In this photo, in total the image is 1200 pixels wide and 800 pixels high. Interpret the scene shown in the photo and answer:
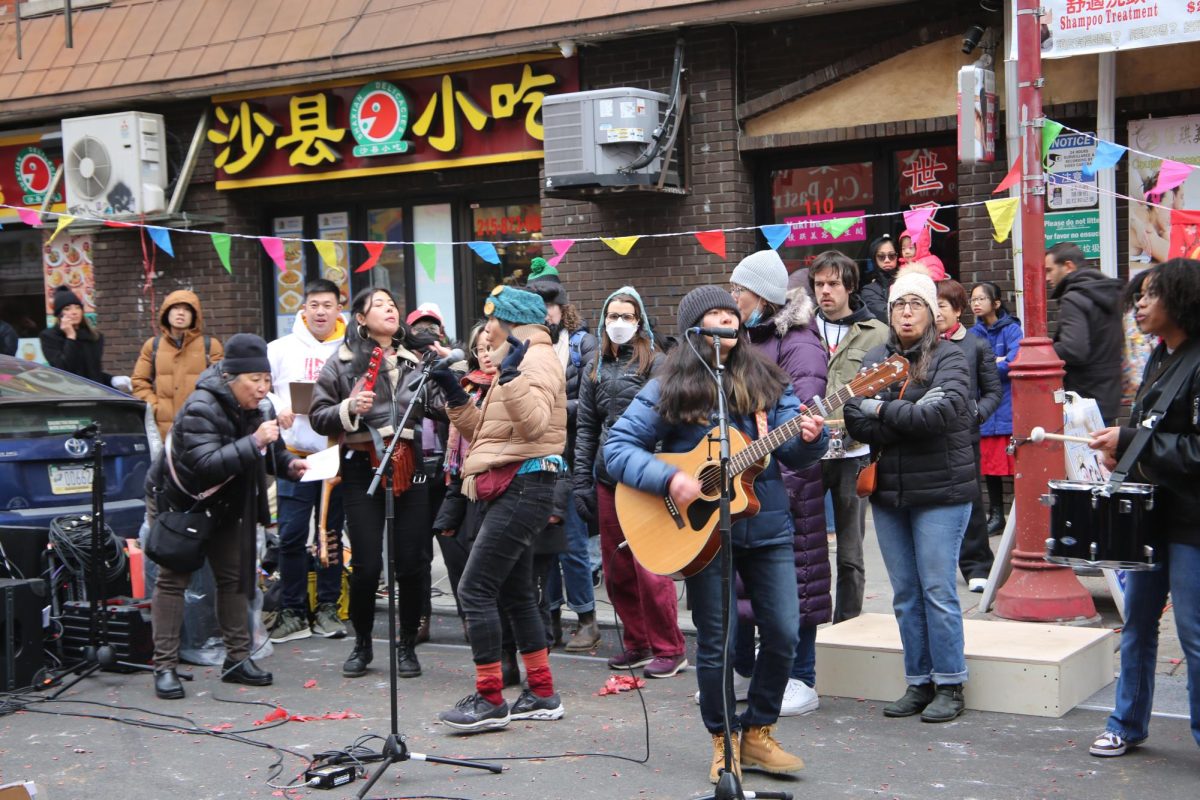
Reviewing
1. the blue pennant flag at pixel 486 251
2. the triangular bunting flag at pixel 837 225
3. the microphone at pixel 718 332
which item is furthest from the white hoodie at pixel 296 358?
the microphone at pixel 718 332

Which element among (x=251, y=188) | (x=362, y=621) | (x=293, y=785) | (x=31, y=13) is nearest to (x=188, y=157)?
(x=251, y=188)

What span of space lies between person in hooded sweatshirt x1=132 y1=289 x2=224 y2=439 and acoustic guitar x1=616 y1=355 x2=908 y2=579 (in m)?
5.50

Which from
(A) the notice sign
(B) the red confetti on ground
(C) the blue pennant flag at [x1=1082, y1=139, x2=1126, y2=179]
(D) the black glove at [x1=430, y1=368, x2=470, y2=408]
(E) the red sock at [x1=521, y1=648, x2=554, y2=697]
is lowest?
(B) the red confetti on ground

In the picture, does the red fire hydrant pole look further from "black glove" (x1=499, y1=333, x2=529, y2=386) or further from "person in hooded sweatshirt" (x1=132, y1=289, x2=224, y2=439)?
"person in hooded sweatshirt" (x1=132, y1=289, x2=224, y2=439)

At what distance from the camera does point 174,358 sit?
10094mm

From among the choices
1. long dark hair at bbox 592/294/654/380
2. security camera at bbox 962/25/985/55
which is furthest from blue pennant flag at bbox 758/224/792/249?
long dark hair at bbox 592/294/654/380

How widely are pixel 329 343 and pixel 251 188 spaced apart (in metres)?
5.38

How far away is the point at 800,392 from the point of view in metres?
6.52

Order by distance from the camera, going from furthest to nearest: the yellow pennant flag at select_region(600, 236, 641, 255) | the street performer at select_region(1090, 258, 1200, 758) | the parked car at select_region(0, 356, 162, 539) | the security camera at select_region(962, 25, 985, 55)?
the yellow pennant flag at select_region(600, 236, 641, 255), the security camera at select_region(962, 25, 985, 55), the parked car at select_region(0, 356, 162, 539), the street performer at select_region(1090, 258, 1200, 758)

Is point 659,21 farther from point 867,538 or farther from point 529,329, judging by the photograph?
point 529,329

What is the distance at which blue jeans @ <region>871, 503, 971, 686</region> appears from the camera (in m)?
6.13

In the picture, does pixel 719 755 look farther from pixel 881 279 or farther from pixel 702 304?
pixel 881 279

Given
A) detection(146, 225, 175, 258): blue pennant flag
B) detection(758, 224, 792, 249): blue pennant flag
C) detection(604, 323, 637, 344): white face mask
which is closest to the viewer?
detection(604, 323, 637, 344): white face mask

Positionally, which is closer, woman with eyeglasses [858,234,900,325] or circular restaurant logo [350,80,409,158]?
woman with eyeglasses [858,234,900,325]
